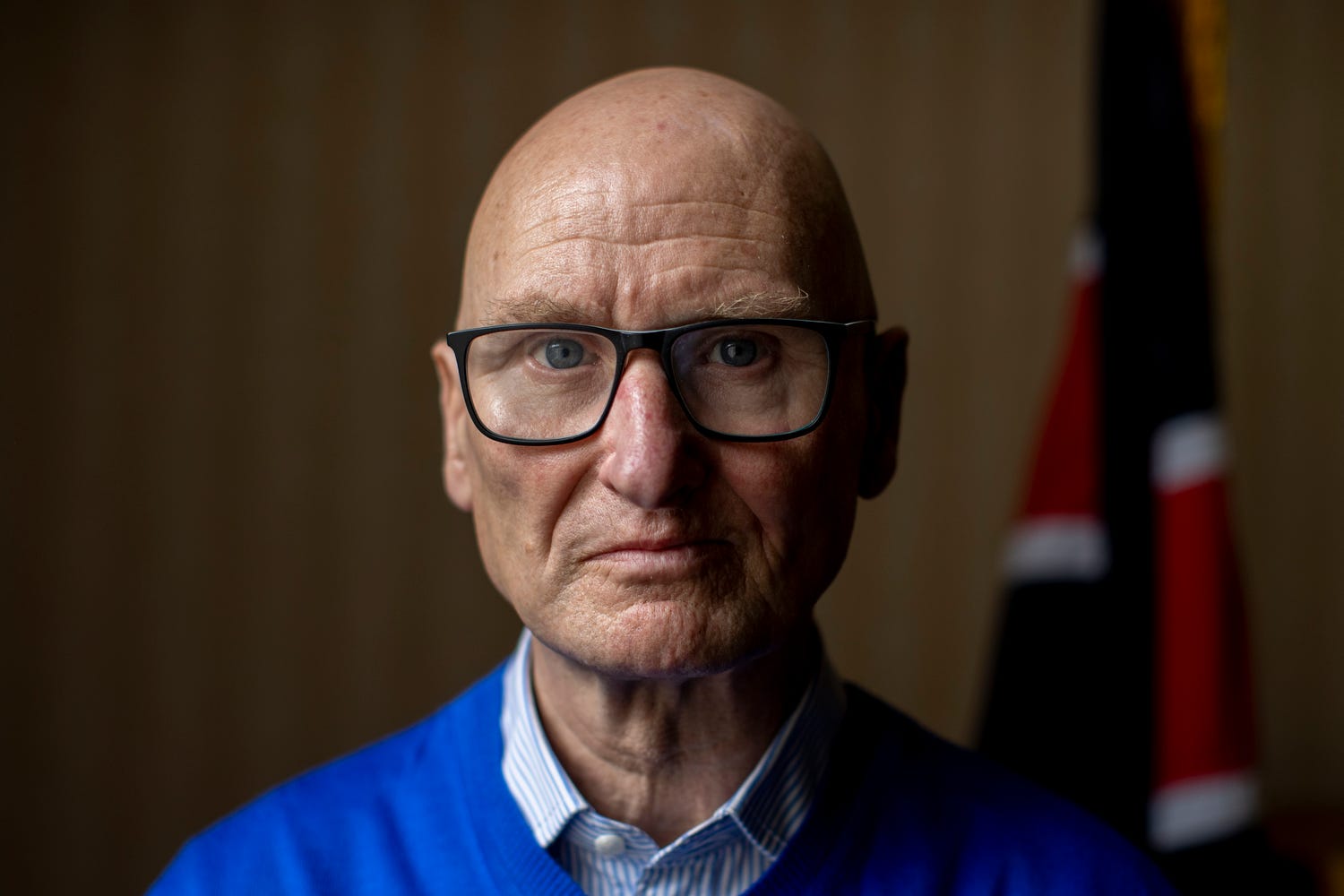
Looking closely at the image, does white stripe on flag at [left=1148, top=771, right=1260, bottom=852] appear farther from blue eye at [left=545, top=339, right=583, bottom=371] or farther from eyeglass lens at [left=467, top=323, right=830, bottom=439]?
blue eye at [left=545, top=339, right=583, bottom=371]

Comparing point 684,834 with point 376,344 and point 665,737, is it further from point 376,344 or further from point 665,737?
point 376,344

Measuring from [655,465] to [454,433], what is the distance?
31cm

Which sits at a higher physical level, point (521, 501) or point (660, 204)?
point (660, 204)

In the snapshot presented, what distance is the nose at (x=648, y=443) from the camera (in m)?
0.94

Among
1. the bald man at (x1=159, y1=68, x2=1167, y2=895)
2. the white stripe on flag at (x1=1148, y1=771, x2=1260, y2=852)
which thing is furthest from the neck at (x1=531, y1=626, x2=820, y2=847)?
the white stripe on flag at (x1=1148, y1=771, x2=1260, y2=852)

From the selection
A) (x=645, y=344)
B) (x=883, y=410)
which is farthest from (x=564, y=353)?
(x=883, y=410)

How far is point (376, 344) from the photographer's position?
2.55 metres

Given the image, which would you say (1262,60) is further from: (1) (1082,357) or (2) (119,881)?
(2) (119,881)

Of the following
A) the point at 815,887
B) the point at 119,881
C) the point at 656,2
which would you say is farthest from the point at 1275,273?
the point at 119,881

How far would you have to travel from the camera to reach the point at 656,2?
8.78ft

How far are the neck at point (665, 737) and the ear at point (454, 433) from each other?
18 cm

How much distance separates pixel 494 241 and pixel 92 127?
1.76m

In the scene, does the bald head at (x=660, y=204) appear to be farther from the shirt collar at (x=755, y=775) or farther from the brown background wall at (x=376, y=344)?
the brown background wall at (x=376, y=344)

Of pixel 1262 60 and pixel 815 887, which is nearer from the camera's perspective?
pixel 815 887
